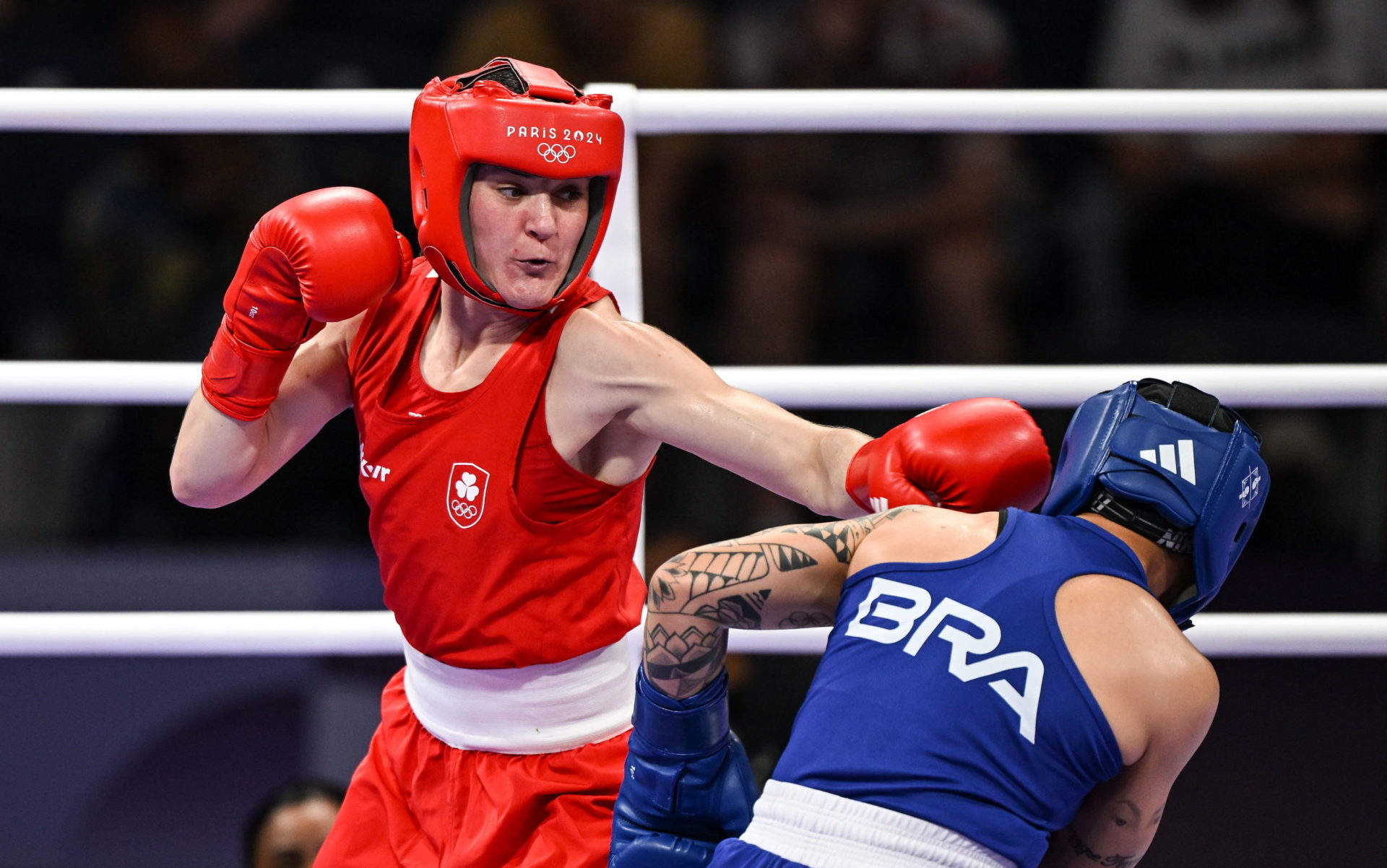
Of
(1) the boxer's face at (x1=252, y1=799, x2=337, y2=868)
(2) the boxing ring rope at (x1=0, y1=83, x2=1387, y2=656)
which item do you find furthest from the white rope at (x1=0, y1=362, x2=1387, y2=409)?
(1) the boxer's face at (x1=252, y1=799, x2=337, y2=868)

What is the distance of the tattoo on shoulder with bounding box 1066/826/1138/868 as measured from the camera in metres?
1.61

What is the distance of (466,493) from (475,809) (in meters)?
0.41

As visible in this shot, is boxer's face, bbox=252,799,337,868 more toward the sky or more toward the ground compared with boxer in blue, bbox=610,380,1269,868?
more toward the ground

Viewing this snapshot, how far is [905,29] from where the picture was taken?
396 cm

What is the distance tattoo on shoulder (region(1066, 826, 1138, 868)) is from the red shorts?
57cm

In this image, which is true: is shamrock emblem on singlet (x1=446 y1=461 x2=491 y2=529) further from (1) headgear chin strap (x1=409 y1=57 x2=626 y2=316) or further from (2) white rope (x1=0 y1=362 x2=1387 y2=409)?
(2) white rope (x1=0 y1=362 x2=1387 y2=409)

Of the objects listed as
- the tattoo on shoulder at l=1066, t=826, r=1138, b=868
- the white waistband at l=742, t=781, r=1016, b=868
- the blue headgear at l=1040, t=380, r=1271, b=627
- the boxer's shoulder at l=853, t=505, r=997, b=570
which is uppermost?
the blue headgear at l=1040, t=380, r=1271, b=627

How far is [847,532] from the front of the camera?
1670 millimetres

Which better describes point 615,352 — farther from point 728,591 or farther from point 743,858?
point 743,858

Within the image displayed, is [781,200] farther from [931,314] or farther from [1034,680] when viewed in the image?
[1034,680]

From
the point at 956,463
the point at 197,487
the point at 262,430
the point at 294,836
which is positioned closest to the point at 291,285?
the point at 262,430

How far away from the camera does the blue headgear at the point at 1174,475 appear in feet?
5.24

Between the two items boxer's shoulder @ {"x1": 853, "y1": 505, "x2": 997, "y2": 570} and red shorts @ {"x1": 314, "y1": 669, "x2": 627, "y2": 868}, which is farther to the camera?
red shorts @ {"x1": 314, "y1": 669, "x2": 627, "y2": 868}

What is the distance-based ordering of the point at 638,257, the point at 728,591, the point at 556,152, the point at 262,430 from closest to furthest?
the point at 728,591, the point at 556,152, the point at 262,430, the point at 638,257
